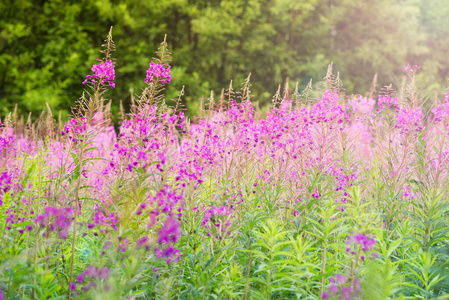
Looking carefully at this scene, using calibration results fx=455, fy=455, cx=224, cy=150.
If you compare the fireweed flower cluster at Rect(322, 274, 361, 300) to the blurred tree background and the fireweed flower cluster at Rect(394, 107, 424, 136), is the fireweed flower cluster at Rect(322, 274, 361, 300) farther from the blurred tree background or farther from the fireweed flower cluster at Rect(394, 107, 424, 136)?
the blurred tree background

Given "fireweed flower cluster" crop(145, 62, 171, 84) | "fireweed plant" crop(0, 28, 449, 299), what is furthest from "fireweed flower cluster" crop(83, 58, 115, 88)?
"fireweed flower cluster" crop(145, 62, 171, 84)

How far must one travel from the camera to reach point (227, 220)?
3.73 metres

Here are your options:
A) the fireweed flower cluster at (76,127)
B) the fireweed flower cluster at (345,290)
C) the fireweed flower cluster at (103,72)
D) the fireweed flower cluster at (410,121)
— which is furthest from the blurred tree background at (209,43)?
the fireweed flower cluster at (345,290)

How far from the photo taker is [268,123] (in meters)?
4.94

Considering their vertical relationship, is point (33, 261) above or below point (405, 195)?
below

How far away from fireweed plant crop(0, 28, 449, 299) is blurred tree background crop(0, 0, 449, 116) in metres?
10.4

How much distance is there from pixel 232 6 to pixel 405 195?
12.9 m

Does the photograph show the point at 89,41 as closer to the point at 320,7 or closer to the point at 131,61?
the point at 131,61

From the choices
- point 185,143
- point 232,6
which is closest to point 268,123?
point 185,143

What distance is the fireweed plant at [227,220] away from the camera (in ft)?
10.3

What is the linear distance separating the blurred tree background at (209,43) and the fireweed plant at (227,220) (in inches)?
410

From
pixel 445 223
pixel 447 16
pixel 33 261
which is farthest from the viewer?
pixel 447 16

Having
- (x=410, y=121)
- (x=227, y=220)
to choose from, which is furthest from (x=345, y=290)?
(x=410, y=121)

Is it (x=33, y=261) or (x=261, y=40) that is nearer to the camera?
(x=33, y=261)
